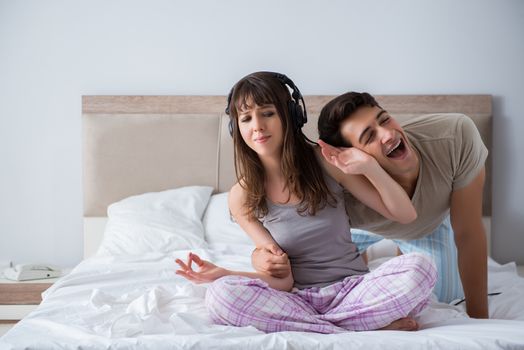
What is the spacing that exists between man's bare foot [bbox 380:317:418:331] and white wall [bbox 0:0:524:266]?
199cm

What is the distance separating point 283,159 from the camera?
188 centimetres

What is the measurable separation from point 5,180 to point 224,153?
1.26m

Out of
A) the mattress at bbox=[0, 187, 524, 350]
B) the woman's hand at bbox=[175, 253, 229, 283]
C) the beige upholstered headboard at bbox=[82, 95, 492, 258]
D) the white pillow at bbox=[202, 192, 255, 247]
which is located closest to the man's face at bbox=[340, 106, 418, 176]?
the mattress at bbox=[0, 187, 524, 350]

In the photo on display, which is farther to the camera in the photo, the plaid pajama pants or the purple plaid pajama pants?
the plaid pajama pants

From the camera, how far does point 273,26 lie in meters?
3.45

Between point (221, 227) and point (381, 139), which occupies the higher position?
point (381, 139)

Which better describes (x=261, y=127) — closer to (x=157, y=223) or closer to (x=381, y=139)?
(x=381, y=139)

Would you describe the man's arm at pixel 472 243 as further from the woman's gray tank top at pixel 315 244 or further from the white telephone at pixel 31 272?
the white telephone at pixel 31 272

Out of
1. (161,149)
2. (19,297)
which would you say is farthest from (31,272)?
(161,149)

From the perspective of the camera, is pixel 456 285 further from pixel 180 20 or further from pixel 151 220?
pixel 180 20

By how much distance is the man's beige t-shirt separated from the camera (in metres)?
1.95

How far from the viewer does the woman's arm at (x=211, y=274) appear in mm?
1810

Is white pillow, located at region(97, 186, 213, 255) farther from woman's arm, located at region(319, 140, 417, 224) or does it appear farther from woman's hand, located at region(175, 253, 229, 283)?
woman's arm, located at region(319, 140, 417, 224)

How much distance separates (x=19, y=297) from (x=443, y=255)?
2035 millimetres
